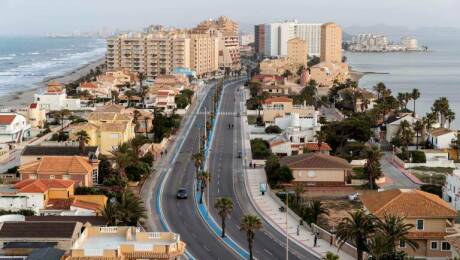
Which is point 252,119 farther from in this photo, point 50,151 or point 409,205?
point 409,205

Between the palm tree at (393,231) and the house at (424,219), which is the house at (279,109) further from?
the palm tree at (393,231)

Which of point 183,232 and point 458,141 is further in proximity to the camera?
point 458,141

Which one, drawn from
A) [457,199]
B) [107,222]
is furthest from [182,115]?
[107,222]

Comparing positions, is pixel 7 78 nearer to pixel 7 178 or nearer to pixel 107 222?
pixel 7 178

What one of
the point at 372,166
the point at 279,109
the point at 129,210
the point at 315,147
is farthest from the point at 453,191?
the point at 279,109

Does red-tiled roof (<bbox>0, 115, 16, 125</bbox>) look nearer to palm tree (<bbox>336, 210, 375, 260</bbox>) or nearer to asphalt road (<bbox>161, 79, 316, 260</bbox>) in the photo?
asphalt road (<bbox>161, 79, 316, 260</bbox>)

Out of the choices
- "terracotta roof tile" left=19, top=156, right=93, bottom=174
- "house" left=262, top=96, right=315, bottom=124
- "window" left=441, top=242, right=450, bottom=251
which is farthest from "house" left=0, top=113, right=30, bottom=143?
"window" left=441, top=242, right=450, bottom=251

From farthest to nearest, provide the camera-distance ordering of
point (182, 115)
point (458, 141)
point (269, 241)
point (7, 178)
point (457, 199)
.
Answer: point (182, 115) → point (458, 141) → point (7, 178) → point (457, 199) → point (269, 241)
